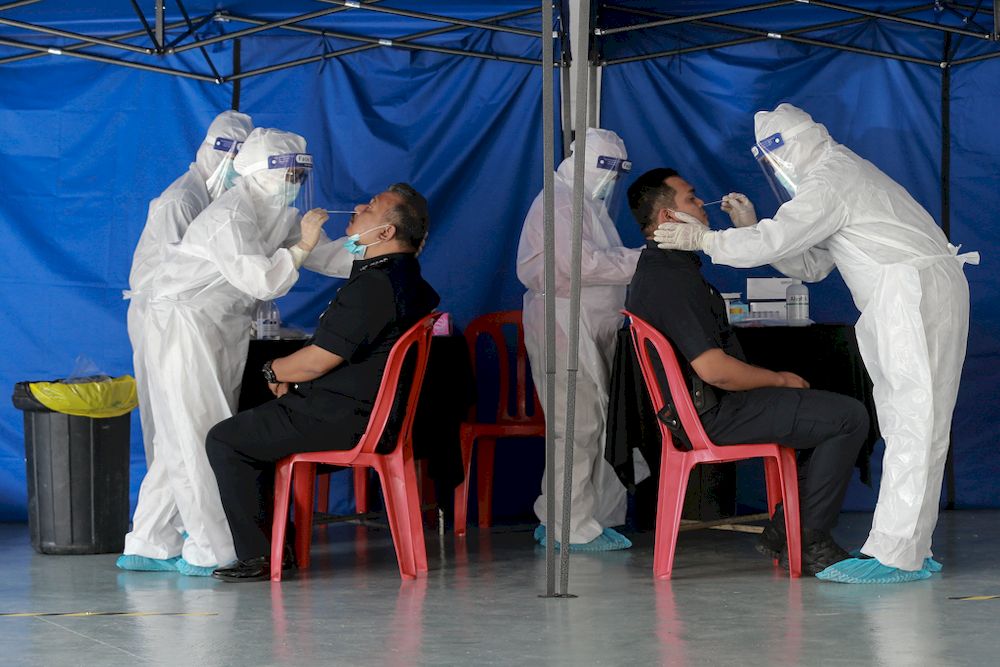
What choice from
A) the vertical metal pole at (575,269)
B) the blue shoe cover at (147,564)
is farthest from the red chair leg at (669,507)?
the blue shoe cover at (147,564)

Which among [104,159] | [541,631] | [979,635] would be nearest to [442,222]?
[104,159]

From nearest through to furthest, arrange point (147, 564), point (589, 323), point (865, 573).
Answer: point (865, 573) < point (147, 564) < point (589, 323)

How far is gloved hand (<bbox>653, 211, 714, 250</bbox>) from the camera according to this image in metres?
4.27

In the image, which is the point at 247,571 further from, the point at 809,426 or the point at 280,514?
the point at 809,426

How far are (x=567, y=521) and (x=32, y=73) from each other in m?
3.59

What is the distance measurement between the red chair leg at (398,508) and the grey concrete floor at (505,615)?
7cm

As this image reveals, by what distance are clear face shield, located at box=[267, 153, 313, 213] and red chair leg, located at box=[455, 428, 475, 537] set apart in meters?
1.43

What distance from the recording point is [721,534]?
5.34 metres

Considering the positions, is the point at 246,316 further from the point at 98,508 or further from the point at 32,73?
the point at 32,73

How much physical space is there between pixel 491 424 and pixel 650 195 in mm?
1423

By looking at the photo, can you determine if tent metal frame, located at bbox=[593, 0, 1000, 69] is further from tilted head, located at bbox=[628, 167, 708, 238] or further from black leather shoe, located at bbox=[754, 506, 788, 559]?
black leather shoe, located at bbox=[754, 506, 788, 559]

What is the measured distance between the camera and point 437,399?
5141mm

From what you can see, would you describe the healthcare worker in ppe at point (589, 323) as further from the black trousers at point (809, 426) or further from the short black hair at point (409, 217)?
the black trousers at point (809, 426)

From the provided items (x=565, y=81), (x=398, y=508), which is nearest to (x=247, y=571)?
(x=398, y=508)
